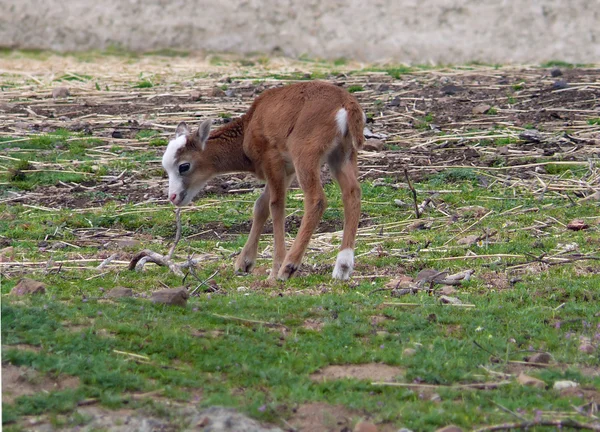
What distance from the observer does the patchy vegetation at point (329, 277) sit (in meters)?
6.02

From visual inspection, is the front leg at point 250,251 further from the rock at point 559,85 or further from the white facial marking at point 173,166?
the rock at point 559,85

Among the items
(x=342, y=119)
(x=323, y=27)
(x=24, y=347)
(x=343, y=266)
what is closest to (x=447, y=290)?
(x=343, y=266)

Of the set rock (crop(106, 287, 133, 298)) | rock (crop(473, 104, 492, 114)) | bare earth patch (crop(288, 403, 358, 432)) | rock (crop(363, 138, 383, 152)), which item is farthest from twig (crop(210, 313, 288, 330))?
rock (crop(473, 104, 492, 114))

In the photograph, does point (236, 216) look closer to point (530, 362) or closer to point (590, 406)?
point (530, 362)

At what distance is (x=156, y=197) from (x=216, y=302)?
529 cm

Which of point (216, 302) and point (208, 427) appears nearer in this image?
point (208, 427)

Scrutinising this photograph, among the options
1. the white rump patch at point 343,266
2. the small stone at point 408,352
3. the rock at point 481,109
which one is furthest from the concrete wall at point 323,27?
the small stone at point 408,352

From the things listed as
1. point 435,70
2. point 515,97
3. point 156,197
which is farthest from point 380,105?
point 156,197

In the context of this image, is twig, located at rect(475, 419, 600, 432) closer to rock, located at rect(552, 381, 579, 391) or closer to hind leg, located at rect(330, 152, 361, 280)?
rock, located at rect(552, 381, 579, 391)

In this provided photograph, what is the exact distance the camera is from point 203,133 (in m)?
10.4

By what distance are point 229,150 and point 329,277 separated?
200 centimetres

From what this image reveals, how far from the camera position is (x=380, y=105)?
1686cm

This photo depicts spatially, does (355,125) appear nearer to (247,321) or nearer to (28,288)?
(247,321)

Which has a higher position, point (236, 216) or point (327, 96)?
point (327, 96)
